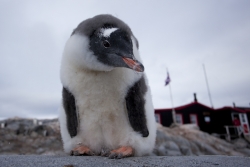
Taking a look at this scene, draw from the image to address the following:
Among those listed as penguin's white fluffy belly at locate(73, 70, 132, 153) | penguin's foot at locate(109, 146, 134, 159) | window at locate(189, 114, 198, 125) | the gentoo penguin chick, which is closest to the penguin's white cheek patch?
the gentoo penguin chick

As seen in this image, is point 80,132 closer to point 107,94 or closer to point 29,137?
point 107,94

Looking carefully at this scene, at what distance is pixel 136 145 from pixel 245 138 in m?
18.1

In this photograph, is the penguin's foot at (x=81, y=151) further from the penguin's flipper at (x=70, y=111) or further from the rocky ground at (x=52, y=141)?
the rocky ground at (x=52, y=141)

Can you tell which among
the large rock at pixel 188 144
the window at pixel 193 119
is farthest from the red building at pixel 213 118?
the large rock at pixel 188 144

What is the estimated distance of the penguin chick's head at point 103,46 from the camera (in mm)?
1911

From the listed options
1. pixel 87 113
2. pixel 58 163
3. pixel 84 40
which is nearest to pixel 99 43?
pixel 84 40

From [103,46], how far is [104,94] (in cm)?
48

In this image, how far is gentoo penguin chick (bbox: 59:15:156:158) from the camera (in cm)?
197

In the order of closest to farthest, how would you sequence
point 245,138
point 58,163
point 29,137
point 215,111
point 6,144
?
point 58,163, point 6,144, point 29,137, point 245,138, point 215,111

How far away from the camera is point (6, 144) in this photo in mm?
10336

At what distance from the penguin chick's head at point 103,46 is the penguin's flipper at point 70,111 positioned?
350 mm

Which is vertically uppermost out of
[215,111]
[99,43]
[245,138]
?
[99,43]

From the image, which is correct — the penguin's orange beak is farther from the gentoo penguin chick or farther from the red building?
the red building

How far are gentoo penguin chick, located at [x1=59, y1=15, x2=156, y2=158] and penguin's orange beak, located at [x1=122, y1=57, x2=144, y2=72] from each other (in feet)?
0.18
